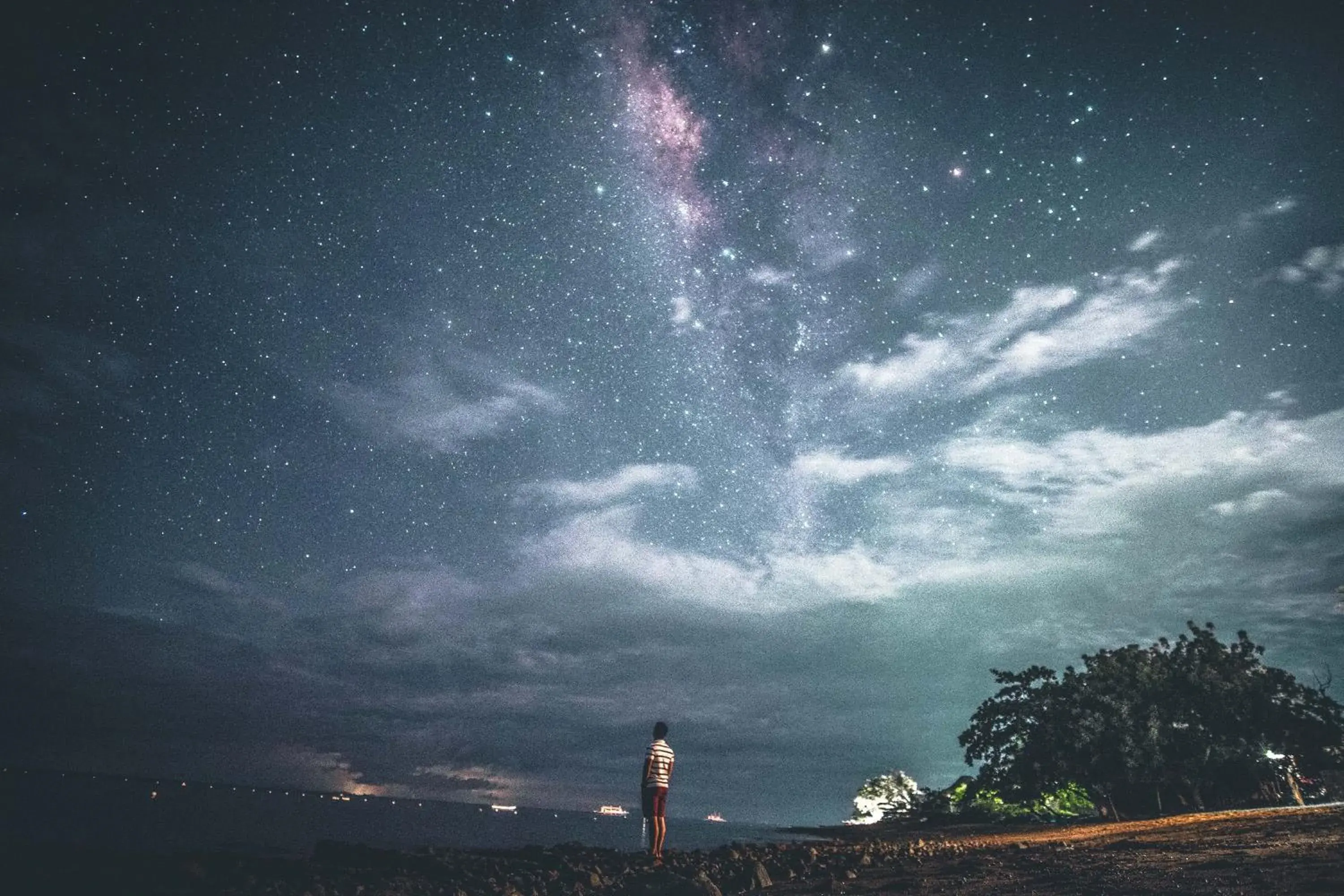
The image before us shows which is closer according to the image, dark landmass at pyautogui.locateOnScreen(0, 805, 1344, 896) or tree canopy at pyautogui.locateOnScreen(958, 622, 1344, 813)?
dark landmass at pyautogui.locateOnScreen(0, 805, 1344, 896)

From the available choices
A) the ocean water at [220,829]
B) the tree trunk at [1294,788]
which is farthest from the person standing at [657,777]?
the tree trunk at [1294,788]

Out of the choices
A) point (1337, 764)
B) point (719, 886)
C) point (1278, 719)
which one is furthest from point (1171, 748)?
point (719, 886)

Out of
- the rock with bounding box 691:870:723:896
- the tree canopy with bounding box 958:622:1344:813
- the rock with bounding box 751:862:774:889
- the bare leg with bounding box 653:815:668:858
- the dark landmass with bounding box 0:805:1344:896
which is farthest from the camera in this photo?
the tree canopy with bounding box 958:622:1344:813

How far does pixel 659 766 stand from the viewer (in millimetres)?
14586

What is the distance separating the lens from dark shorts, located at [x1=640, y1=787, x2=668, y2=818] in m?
14.4

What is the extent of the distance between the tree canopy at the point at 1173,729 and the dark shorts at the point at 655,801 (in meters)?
19.4

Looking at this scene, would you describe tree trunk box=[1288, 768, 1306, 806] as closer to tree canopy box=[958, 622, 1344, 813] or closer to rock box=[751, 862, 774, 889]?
tree canopy box=[958, 622, 1344, 813]

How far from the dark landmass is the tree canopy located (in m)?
6.82

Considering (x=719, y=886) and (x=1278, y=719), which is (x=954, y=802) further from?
(x=719, y=886)

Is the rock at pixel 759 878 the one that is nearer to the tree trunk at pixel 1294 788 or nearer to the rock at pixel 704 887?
the rock at pixel 704 887

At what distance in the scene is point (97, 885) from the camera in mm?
11008

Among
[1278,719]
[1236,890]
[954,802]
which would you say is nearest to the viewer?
[1236,890]

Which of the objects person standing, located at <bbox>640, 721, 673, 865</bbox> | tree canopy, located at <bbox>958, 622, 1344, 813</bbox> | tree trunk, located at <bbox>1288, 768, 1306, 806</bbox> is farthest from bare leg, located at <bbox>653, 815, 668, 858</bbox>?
tree trunk, located at <bbox>1288, 768, 1306, 806</bbox>

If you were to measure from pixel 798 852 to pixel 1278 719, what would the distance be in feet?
72.6
